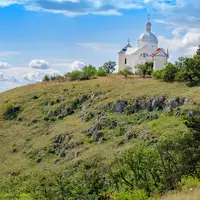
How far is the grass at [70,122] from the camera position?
2394 inches

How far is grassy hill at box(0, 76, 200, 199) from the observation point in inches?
2366

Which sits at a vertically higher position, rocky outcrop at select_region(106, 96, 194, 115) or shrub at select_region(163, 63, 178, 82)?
shrub at select_region(163, 63, 178, 82)

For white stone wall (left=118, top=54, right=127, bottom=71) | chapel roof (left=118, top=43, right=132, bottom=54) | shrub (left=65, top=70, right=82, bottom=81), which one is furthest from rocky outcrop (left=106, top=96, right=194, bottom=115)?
chapel roof (left=118, top=43, right=132, bottom=54)

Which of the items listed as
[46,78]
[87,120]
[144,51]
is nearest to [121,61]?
[144,51]

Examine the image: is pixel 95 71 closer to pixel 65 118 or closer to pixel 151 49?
pixel 151 49

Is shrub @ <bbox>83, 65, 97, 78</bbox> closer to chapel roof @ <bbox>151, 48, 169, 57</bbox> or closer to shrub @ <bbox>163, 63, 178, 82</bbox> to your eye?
chapel roof @ <bbox>151, 48, 169, 57</bbox>

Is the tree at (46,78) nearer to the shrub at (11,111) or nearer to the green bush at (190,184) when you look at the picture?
the shrub at (11,111)

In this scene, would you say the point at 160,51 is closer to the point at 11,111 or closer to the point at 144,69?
the point at 144,69

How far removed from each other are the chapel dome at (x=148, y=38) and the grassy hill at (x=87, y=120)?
14.8 metres

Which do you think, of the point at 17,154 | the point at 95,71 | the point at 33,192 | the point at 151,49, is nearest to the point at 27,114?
the point at 17,154

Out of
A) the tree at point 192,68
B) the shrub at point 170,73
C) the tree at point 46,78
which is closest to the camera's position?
the tree at point 192,68

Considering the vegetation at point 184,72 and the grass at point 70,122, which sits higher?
the vegetation at point 184,72

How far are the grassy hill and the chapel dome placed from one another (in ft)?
48.4

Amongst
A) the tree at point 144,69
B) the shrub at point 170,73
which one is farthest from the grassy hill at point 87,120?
the tree at point 144,69
